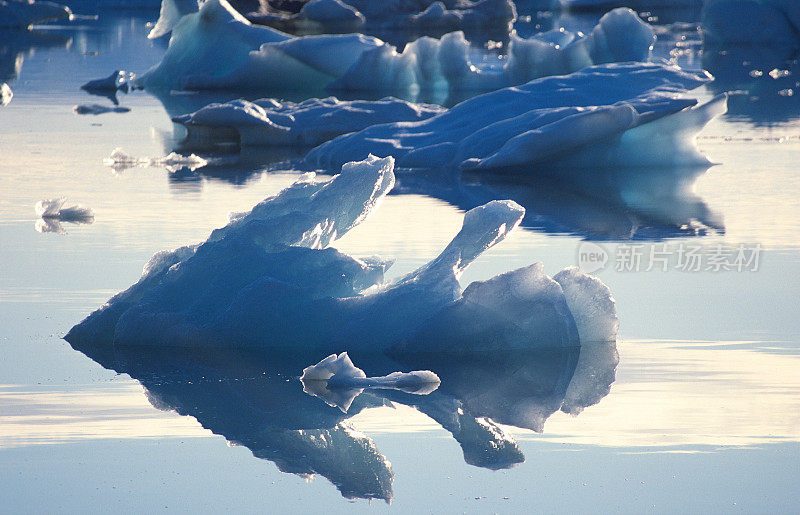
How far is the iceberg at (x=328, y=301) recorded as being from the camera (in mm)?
4449

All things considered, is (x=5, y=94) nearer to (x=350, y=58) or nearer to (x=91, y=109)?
(x=91, y=109)

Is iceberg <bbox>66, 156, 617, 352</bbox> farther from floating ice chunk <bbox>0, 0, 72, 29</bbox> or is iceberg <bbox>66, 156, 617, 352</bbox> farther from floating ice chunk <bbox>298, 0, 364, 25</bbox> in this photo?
floating ice chunk <bbox>298, 0, 364, 25</bbox>

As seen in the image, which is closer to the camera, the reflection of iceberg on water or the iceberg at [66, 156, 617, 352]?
the reflection of iceberg on water

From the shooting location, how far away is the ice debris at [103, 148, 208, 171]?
981 centimetres

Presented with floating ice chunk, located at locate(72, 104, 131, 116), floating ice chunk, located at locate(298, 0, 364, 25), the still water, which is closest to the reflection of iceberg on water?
the still water

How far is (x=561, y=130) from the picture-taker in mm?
8680

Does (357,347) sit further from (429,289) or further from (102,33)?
(102,33)

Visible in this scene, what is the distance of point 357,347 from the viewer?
449cm

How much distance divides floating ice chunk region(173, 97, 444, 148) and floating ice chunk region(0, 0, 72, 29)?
19.0 metres

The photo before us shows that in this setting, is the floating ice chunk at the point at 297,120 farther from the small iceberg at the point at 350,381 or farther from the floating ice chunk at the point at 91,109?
the small iceberg at the point at 350,381

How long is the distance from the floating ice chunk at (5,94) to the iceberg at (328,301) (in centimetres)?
1015

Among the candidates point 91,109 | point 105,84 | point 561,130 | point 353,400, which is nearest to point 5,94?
point 105,84

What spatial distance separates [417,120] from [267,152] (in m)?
1.27

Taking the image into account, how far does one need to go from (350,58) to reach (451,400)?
1160 cm
